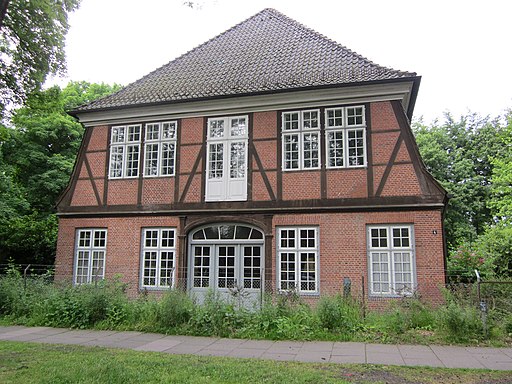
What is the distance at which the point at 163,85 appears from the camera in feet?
53.1

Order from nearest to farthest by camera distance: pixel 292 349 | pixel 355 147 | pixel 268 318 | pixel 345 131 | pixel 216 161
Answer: pixel 292 349 → pixel 268 318 → pixel 355 147 → pixel 345 131 → pixel 216 161

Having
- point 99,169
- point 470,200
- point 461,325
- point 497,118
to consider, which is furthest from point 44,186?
point 497,118

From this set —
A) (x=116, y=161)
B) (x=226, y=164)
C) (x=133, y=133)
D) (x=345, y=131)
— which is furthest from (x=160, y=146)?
(x=345, y=131)

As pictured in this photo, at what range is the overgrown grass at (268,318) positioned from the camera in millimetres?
8688

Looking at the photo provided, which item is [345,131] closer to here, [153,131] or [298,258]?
[298,258]

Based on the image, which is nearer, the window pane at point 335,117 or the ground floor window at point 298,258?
the ground floor window at point 298,258

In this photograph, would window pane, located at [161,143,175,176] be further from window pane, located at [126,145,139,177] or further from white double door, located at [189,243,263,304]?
white double door, located at [189,243,263,304]

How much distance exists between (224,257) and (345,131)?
560cm

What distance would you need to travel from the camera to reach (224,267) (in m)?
13.8

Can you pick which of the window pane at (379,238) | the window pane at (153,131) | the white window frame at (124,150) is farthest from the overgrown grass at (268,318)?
the window pane at (153,131)

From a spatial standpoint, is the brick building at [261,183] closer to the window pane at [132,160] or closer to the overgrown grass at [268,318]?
the window pane at [132,160]

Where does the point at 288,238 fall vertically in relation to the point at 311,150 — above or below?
below

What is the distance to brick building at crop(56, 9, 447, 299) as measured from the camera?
40.8ft

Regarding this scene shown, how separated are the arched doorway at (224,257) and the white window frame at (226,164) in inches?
41.2
